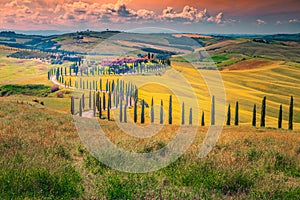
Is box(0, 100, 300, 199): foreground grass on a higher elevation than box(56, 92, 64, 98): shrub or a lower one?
higher

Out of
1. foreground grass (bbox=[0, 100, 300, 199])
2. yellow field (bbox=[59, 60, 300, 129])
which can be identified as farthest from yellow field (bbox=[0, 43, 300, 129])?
foreground grass (bbox=[0, 100, 300, 199])

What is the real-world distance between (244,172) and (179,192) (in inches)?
79.6

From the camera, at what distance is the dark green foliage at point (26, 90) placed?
493 ft

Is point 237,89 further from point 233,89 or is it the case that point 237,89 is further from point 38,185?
point 38,185

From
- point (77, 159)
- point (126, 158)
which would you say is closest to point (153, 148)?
point (126, 158)

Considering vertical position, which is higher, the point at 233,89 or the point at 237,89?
the point at 233,89

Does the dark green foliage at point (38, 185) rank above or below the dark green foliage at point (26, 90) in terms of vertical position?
above

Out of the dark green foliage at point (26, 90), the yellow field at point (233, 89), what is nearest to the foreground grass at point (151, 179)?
the yellow field at point (233, 89)

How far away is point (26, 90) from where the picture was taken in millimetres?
158375

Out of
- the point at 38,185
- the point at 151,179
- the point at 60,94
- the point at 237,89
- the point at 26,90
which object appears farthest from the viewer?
the point at 26,90

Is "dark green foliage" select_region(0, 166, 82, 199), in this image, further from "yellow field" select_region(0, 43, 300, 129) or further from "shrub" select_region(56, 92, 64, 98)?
"shrub" select_region(56, 92, 64, 98)

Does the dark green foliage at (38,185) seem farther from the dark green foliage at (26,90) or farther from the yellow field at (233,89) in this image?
the dark green foliage at (26,90)

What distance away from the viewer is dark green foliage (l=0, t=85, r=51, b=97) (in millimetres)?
150288

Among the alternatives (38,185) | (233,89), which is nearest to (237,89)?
(233,89)
